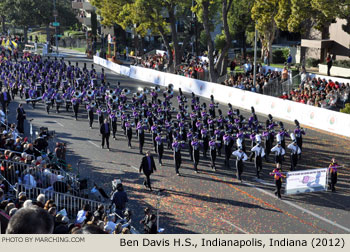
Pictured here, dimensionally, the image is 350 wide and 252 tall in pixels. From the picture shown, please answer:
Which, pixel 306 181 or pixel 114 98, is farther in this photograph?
pixel 114 98

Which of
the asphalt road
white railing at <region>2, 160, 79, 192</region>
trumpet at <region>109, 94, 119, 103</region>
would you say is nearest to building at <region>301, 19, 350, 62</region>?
the asphalt road

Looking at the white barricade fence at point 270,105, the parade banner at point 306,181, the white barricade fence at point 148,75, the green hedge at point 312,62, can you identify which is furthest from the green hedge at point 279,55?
the parade banner at point 306,181

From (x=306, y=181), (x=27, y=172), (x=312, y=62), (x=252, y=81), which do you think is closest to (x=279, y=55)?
(x=312, y=62)

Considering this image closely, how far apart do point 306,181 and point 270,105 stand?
1141 centimetres

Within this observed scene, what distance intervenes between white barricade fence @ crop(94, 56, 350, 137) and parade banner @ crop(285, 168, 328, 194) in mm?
7179

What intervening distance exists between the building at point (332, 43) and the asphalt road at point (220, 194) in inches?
678

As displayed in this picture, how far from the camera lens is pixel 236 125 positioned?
19.7m

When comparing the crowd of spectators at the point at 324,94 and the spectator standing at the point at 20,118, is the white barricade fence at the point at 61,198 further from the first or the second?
the crowd of spectators at the point at 324,94

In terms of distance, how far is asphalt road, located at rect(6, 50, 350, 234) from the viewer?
42.3ft

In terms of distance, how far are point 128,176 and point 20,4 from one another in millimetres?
54734

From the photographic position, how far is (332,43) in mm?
37531

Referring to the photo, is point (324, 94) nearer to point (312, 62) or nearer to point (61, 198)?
point (312, 62)

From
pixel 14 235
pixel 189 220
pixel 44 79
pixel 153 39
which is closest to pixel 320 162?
pixel 189 220

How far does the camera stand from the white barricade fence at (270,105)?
72.7ft
